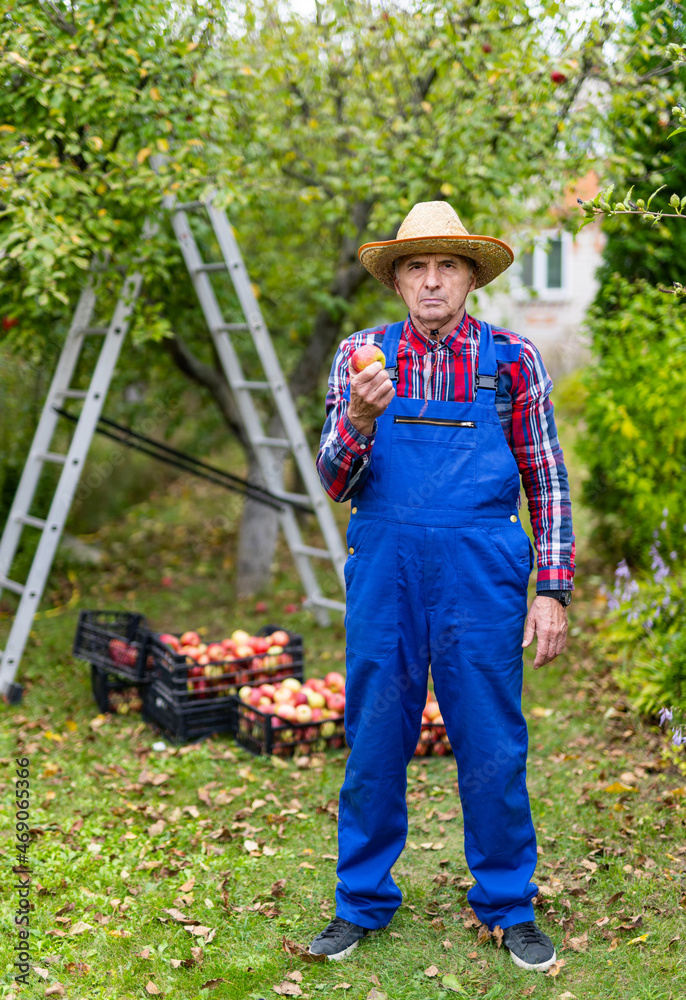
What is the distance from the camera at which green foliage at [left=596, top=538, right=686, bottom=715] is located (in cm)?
432

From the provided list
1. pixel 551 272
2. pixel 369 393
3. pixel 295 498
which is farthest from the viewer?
pixel 551 272

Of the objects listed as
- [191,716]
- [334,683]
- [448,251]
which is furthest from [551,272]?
[448,251]

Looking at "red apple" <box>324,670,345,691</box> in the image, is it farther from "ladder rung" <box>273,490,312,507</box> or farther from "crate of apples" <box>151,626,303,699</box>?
"ladder rung" <box>273,490,312,507</box>

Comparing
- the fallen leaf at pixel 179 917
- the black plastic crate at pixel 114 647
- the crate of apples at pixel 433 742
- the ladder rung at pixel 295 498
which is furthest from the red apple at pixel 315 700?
the ladder rung at pixel 295 498

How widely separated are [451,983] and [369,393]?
5.76 feet

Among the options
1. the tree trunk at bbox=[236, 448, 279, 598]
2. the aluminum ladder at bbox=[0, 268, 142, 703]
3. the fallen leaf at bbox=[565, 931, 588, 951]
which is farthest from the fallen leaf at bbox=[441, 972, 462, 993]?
the tree trunk at bbox=[236, 448, 279, 598]

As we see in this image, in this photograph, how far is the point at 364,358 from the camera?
Result: 2.42 m

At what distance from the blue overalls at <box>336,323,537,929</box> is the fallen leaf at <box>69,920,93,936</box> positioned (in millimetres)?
904

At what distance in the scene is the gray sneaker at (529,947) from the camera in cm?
269

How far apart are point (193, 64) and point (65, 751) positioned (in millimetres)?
3762

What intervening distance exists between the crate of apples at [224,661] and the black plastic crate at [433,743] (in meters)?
0.82

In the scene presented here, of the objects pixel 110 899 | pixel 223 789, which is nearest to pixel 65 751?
pixel 223 789

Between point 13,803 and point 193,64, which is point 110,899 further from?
point 193,64

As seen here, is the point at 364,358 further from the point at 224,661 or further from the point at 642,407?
the point at 642,407
